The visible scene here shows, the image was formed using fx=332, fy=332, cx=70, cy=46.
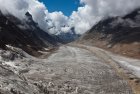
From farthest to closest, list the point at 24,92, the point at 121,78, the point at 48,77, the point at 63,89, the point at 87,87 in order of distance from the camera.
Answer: the point at 121,78 → the point at 48,77 → the point at 87,87 → the point at 63,89 → the point at 24,92

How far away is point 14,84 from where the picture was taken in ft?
108

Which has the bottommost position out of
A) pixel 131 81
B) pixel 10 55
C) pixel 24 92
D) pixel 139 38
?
pixel 24 92

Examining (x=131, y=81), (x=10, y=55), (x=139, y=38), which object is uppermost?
(x=139, y=38)

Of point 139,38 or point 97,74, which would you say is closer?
point 97,74

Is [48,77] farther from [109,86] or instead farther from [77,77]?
[109,86]

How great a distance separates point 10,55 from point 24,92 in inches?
1067

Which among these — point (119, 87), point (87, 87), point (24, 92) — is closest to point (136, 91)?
point (119, 87)

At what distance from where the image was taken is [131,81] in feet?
161

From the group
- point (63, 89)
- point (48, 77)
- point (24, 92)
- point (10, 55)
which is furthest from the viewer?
point (10, 55)

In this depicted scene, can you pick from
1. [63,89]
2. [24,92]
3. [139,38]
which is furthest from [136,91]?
[139,38]

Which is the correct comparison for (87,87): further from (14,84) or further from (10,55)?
(10,55)

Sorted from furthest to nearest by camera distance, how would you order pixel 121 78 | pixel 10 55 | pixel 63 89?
pixel 10 55 < pixel 121 78 < pixel 63 89

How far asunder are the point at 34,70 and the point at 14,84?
18875mm

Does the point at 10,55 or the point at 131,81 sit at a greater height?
the point at 10,55
